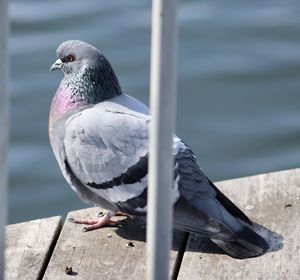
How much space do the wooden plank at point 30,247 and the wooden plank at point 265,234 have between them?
1.82 ft

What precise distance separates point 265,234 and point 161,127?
2115 millimetres

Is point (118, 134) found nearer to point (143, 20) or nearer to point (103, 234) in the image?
point (103, 234)

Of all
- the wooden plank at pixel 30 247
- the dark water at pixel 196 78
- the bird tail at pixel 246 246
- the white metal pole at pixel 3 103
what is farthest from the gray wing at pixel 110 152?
the dark water at pixel 196 78

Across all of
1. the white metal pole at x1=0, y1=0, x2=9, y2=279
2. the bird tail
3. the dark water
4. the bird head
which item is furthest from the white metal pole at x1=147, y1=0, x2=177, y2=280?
the dark water

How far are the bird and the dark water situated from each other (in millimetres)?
2589

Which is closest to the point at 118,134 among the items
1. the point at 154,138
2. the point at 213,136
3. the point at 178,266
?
the point at 178,266

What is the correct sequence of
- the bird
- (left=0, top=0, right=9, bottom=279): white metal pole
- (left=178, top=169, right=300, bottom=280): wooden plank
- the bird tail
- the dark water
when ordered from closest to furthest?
(left=0, top=0, right=9, bottom=279): white metal pole → (left=178, top=169, right=300, bottom=280): wooden plank → the bird tail → the bird → the dark water

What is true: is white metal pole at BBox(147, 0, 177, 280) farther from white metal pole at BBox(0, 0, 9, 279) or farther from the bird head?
the bird head

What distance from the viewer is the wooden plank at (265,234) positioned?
392 centimetres

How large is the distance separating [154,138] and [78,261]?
1922 millimetres

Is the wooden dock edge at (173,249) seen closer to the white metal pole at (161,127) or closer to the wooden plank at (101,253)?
the wooden plank at (101,253)

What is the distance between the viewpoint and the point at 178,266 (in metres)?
4.00

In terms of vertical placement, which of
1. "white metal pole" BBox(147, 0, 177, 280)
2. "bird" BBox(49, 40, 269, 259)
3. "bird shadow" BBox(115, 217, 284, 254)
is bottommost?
"bird shadow" BBox(115, 217, 284, 254)

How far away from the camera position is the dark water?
7.62m
